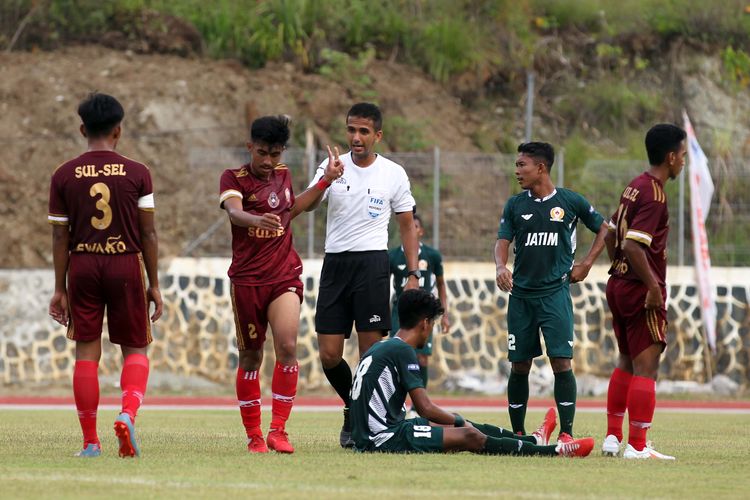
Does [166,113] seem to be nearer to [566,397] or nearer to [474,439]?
[566,397]

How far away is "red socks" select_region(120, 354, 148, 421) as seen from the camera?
8961 millimetres

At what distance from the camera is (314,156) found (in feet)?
81.2

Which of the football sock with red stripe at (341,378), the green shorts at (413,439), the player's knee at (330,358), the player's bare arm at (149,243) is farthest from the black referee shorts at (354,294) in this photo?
the player's bare arm at (149,243)

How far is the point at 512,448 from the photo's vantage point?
30.8ft

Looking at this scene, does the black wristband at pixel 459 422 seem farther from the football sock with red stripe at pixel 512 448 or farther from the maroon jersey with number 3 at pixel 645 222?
the maroon jersey with number 3 at pixel 645 222

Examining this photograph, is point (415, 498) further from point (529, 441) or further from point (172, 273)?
point (172, 273)

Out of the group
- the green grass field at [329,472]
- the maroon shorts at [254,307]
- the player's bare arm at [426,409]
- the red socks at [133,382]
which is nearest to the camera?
the green grass field at [329,472]

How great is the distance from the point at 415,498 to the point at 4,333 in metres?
18.5

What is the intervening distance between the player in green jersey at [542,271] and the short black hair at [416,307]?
1166 mm

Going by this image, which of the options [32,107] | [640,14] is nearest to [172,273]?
[32,107]

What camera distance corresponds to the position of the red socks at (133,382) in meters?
→ 8.96

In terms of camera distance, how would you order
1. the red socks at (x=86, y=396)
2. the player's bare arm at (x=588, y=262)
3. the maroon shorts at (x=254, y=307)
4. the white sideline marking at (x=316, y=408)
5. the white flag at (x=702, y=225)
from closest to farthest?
the red socks at (x=86, y=396) < the maroon shorts at (x=254, y=307) < the player's bare arm at (x=588, y=262) < the white sideline marking at (x=316, y=408) < the white flag at (x=702, y=225)

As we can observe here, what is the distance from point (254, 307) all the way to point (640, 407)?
110 inches

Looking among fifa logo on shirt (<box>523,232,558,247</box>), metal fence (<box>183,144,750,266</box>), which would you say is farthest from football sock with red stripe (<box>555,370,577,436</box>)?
metal fence (<box>183,144,750,266</box>)
